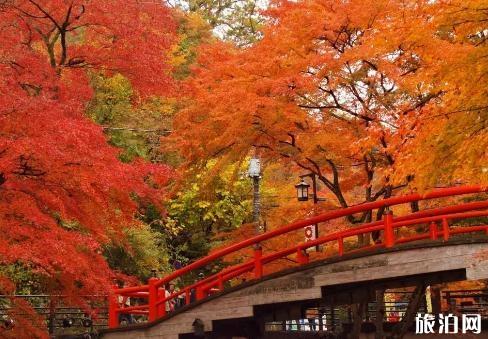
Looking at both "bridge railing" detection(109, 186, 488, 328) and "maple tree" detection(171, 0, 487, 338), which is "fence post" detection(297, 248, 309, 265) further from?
"maple tree" detection(171, 0, 487, 338)

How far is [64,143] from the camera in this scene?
12.4 meters

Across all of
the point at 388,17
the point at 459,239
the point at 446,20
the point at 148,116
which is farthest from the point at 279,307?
the point at 148,116

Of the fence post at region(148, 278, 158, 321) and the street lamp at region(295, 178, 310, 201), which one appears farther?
the street lamp at region(295, 178, 310, 201)

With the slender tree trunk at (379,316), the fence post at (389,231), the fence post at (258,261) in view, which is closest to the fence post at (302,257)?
the fence post at (258,261)

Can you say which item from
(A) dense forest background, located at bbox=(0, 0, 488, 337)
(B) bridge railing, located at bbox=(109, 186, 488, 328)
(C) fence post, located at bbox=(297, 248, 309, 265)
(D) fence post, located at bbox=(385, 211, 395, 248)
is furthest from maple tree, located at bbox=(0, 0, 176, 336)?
(D) fence post, located at bbox=(385, 211, 395, 248)

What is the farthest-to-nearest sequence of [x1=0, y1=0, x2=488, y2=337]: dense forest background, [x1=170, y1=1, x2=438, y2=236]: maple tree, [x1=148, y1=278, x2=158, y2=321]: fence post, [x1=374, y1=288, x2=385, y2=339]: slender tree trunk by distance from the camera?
1. [x1=374, y1=288, x2=385, y2=339]: slender tree trunk
2. [x1=170, y1=1, x2=438, y2=236]: maple tree
3. [x1=148, y1=278, x2=158, y2=321]: fence post
4. [x1=0, y1=0, x2=488, y2=337]: dense forest background

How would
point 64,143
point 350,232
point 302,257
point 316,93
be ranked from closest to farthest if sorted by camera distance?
point 64,143, point 350,232, point 302,257, point 316,93

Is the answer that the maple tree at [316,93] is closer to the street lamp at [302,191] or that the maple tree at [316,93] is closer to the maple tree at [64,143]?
the maple tree at [64,143]

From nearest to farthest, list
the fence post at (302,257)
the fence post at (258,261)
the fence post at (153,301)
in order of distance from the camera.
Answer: the fence post at (302,257) → the fence post at (258,261) → the fence post at (153,301)

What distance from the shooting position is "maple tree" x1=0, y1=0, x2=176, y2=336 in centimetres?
1215

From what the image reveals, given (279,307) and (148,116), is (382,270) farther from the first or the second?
(148,116)

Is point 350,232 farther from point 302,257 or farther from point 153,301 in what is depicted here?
point 153,301

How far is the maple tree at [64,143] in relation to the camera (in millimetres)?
12148

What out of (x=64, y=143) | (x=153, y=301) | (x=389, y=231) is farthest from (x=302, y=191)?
(x=64, y=143)
